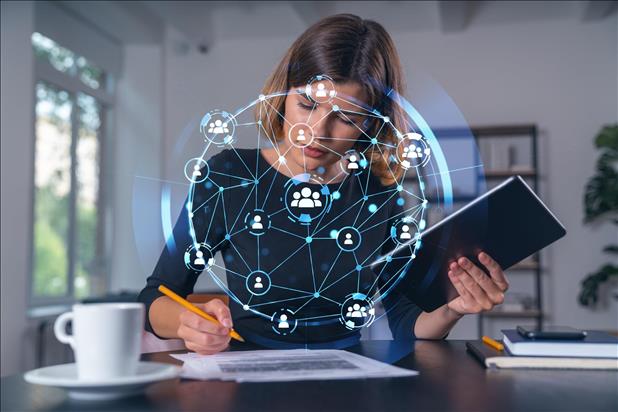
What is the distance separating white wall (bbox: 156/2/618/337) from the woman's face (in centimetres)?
427

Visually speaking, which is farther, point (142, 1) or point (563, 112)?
point (563, 112)

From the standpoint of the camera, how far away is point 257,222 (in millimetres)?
1286

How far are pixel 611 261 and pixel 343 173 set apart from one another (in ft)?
15.8

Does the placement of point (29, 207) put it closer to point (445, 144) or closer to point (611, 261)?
point (445, 144)

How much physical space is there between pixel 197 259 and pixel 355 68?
44 cm

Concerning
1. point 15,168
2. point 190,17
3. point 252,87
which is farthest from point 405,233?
point 190,17

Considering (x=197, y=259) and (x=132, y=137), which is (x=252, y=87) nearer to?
(x=132, y=137)

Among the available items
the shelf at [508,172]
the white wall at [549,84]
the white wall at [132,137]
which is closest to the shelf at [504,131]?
the white wall at [549,84]

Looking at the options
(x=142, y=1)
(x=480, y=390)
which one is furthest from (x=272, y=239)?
(x=142, y=1)

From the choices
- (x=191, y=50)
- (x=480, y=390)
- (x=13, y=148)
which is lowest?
(x=480, y=390)

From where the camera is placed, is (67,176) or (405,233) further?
(67,176)

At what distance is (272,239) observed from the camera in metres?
1.29

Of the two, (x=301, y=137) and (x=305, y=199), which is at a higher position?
(x=301, y=137)

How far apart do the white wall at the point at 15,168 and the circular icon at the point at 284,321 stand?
3241 millimetres
